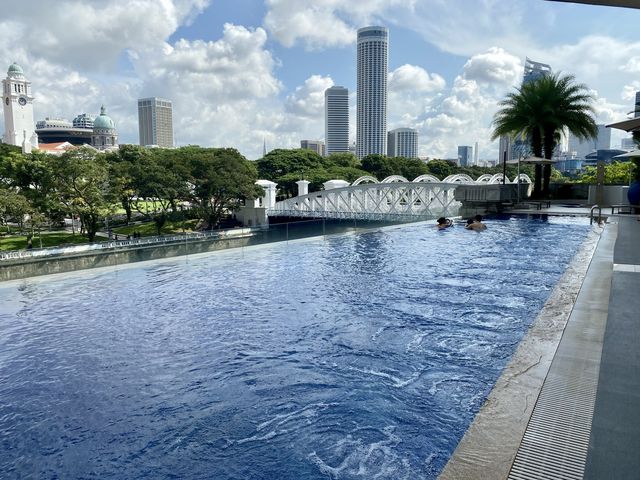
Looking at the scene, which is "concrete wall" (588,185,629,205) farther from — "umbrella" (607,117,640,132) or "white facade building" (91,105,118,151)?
"white facade building" (91,105,118,151)

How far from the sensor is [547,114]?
30.3m

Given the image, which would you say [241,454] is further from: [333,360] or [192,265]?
[192,265]

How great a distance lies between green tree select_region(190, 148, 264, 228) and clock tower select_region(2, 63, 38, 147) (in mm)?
107283

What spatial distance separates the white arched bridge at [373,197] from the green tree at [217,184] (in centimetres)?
423

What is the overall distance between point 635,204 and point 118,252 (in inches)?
780

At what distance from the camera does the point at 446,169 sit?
340 feet

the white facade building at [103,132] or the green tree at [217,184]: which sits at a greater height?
the white facade building at [103,132]

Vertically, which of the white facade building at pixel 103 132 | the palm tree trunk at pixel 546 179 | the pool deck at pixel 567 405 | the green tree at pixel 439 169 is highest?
the white facade building at pixel 103 132

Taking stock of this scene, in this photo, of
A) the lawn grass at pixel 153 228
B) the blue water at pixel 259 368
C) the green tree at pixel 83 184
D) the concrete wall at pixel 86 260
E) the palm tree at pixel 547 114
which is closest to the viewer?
the blue water at pixel 259 368

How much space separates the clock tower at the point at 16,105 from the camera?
5192 inches

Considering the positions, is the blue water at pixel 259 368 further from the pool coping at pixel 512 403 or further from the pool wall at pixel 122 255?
the pool wall at pixel 122 255

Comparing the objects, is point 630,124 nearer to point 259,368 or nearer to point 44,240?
point 259,368

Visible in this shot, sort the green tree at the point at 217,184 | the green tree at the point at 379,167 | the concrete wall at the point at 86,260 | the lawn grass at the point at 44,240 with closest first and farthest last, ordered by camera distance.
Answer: the concrete wall at the point at 86,260, the lawn grass at the point at 44,240, the green tree at the point at 217,184, the green tree at the point at 379,167

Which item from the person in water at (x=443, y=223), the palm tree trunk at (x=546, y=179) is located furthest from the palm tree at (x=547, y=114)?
the person in water at (x=443, y=223)
